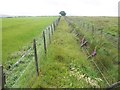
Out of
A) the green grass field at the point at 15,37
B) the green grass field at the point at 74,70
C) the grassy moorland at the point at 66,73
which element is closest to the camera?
the grassy moorland at the point at 66,73

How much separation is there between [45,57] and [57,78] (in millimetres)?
2701

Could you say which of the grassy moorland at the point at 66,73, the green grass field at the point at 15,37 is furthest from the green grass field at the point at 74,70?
the green grass field at the point at 15,37

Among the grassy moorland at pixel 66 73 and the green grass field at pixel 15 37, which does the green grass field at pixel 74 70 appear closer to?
the grassy moorland at pixel 66 73

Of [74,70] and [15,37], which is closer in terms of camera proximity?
[74,70]

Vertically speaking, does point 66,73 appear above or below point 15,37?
above

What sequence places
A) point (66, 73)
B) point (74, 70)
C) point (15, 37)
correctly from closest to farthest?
point (66, 73), point (74, 70), point (15, 37)

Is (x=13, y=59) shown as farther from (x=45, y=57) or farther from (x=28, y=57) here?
(x=45, y=57)

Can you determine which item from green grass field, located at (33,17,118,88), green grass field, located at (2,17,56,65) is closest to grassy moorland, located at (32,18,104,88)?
green grass field, located at (33,17,118,88)

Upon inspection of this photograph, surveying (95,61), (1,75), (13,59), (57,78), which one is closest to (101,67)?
(95,61)

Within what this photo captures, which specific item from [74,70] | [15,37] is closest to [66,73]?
[74,70]

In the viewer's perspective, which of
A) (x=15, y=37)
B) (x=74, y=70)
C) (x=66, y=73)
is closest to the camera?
(x=66, y=73)

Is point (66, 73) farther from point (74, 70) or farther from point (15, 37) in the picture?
point (15, 37)

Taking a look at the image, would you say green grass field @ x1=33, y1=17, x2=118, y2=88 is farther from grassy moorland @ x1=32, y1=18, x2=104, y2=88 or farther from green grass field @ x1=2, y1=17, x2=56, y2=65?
green grass field @ x1=2, y1=17, x2=56, y2=65

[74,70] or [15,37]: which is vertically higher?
[74,70]
